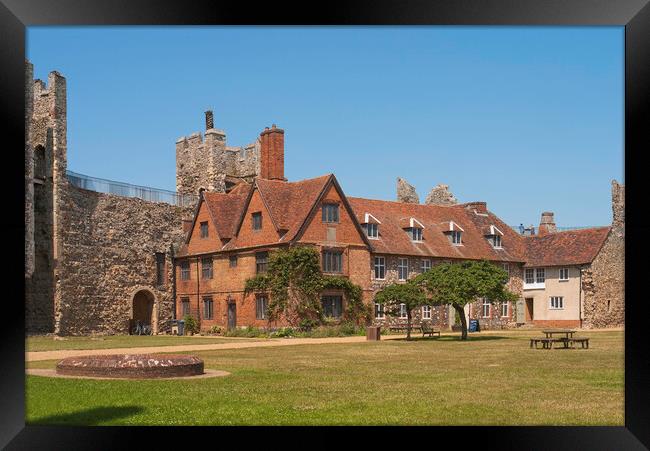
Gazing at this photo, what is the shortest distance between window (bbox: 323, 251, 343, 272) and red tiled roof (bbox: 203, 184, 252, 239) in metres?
5.49

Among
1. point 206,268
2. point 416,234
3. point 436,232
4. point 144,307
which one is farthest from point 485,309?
point 144,307

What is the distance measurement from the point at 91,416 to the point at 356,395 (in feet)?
15.3

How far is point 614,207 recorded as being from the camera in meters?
52.9

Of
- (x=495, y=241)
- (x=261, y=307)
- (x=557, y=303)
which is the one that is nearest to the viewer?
(x=261, y=307)

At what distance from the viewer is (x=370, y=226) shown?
44.7 m

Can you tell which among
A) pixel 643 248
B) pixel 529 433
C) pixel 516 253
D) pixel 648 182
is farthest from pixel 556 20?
pixel 516 253

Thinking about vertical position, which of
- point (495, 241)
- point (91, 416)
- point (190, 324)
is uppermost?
point (495, 241)

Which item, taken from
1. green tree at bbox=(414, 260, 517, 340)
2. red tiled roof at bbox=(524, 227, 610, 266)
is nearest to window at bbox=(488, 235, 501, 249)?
red tiled roof at bbox=(524, 227, 610, 266)

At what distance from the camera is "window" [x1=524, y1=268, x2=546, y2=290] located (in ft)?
168

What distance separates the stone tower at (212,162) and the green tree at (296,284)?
1422 cm

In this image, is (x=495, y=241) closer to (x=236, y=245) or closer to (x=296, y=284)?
(x=296, y=284)

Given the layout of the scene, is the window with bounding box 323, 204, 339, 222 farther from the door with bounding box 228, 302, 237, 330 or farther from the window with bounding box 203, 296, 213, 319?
the window with bounding box 203, 296, 213, 319

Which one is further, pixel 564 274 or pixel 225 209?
pixel 564 274

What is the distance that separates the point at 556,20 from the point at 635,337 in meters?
3.95
